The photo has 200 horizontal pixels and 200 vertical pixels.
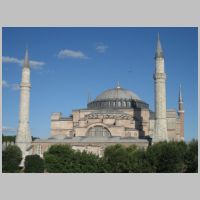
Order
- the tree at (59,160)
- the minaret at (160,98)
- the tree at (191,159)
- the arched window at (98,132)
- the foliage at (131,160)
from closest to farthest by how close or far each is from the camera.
→ 1. the foliage at (131,160)
2. the tree at (191,159)
3. the tree at (59,160)
4. the minaret at (160,98)
5. the arched window at (98,132)

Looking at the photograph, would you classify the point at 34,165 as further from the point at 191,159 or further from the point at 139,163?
the point at 191,159

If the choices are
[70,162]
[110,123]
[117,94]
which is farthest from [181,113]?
[70,162]

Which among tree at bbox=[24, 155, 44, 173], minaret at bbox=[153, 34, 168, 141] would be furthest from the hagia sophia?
tree at bbox=[24, 155, 44, 173]

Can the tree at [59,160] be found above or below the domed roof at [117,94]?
below

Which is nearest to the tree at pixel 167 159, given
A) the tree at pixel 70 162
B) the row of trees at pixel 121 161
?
the row of trees at pixel 121 161

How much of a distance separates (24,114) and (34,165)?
13.6 metres

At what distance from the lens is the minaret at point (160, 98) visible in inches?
1389

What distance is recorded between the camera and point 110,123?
40281 millimetres

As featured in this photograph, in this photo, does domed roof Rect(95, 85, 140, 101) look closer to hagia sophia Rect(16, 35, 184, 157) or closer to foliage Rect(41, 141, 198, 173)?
hagia sophia Rect(16, 35, 184, 157)

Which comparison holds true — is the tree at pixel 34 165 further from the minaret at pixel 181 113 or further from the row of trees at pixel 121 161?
the minaret at pixel 181 113

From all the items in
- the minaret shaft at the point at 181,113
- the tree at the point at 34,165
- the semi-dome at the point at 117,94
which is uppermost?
the semi-dome at the point at 117,94

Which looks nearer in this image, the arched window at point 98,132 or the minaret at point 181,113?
the arched window at point 98,132

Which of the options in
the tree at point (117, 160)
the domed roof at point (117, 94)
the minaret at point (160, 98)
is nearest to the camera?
the tree at point (117, 160)

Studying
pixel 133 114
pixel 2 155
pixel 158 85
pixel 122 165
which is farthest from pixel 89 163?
pixel 133 114
